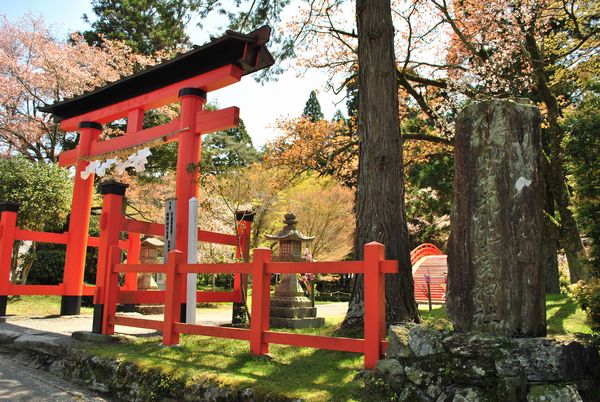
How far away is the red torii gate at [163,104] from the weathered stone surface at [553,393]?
16.0ft

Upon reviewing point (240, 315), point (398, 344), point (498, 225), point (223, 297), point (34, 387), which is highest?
point (498, 225)

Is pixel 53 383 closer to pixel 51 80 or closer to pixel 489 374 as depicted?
pixel 489 374

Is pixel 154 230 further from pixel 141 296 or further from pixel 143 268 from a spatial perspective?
pixel 143 268

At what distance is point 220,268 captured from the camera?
4883 millimetres

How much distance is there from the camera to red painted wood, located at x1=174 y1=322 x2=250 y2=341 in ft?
14.9

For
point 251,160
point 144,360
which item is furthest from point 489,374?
point 251,160

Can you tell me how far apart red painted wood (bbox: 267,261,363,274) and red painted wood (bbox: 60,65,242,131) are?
3608 millimetres

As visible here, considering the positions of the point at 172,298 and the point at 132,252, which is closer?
the point at 172,298

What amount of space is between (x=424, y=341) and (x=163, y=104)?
6.48 metres

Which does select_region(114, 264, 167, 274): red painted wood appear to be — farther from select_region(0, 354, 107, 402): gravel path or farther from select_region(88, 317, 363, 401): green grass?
select_region(0, 354, 107, 402): gravel path

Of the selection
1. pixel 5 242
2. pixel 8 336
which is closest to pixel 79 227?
pixel 5 242

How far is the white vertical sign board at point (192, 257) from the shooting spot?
20.2ft

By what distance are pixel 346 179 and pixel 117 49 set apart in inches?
375

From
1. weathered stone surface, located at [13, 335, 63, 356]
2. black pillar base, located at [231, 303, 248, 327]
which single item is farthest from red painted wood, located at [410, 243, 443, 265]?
weathered stone surface, located at [13, 335, 63, 356]
